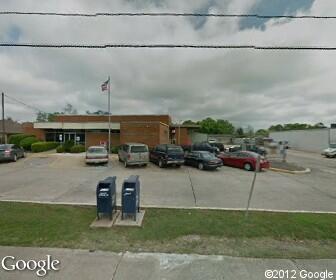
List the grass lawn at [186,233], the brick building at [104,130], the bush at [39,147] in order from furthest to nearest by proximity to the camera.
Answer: the brick building at [104,130] → the bush at [39,147] → the grass lawn at [186,233]

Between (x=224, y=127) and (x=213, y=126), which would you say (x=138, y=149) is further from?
(x=224, y=127)

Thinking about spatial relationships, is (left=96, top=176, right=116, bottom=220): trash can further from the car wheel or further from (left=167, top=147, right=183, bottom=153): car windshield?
the car wheel

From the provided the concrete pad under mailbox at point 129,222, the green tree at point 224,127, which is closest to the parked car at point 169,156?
the concrete pad under mailbox at point 129,222

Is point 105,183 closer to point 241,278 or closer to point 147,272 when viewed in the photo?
point 147,272

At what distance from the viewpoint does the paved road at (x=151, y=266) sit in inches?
157

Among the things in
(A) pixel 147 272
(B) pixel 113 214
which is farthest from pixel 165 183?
(A) pixel 147 272

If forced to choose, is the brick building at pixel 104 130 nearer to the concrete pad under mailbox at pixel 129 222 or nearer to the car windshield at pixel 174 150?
the car windshield at pixel 174 150

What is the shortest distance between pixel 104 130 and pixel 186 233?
2922 centimetres

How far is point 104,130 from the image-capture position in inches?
1320

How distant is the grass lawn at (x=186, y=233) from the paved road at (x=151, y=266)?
0.27 m

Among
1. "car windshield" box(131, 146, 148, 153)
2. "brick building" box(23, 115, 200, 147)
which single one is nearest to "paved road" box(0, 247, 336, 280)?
"car windshield" box(131, 146, 148, 153)

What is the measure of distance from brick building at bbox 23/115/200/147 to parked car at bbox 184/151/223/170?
9.59 metres

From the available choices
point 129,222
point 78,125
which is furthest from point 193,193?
point 78,125

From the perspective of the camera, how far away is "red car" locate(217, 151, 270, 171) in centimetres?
1903
